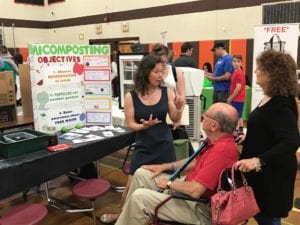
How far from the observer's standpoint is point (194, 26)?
7422 millimetres

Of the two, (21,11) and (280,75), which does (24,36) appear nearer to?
(21,11)

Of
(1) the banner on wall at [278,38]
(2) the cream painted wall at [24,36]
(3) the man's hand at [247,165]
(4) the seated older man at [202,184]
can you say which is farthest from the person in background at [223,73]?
(2) the cream painted wall at [24,36]

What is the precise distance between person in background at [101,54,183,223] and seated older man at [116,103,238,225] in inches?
16.8

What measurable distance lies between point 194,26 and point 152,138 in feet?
18.6

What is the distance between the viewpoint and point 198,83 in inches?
151

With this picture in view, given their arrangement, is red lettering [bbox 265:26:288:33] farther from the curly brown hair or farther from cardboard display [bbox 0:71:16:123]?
cardboard display [bbox 0:71:16:123]

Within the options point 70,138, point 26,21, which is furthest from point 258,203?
point 26,21

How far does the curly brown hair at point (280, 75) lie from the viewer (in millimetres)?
1655

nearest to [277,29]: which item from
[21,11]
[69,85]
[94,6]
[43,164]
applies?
[69,85]

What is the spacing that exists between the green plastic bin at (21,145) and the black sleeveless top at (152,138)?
2.18 feet

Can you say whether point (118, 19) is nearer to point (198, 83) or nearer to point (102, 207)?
point (198, 83)

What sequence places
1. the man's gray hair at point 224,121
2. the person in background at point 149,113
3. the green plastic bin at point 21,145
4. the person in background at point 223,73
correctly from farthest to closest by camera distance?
the person in background at point 223,73
the person in background at point 149,113
the green plastic bin at point 21,145
the man's gray hair at point 224,121

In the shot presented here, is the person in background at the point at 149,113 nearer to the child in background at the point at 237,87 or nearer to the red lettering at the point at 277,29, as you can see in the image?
the child in background at the point at 237,87

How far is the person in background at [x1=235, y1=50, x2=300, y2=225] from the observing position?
1598mm
